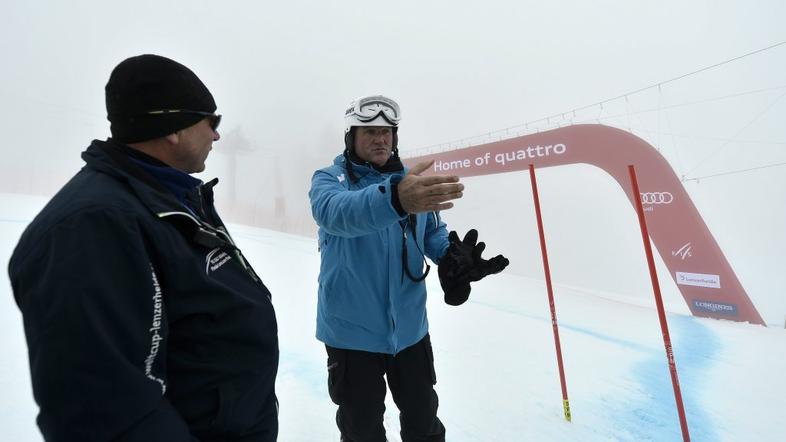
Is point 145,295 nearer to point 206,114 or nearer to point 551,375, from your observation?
point 206,114

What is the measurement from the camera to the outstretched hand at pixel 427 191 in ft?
3.36

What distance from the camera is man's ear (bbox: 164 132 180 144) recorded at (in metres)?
0.88

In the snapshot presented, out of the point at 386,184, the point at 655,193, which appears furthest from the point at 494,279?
the point at 386,184

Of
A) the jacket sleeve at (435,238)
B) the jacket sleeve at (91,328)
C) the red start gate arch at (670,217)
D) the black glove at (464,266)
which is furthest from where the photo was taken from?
the red start gate arch at (670,217)

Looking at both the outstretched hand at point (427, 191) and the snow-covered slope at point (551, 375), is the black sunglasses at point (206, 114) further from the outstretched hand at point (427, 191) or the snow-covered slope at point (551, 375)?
the snow-covered slope at point (551, 375)

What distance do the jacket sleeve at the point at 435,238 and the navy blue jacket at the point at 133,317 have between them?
1.08 m

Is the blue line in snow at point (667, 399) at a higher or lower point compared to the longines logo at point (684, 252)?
lower

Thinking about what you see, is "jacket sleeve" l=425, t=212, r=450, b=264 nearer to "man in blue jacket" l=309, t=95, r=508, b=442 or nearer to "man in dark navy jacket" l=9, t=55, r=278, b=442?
"man in blue jacket" l=309, t=95, r=508, b=442

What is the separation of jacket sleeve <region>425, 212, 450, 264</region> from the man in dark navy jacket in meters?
1.03

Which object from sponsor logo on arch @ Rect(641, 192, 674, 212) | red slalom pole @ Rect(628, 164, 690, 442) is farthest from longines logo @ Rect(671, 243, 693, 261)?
red slalom pole @ Rect(628, 164, 690, 442)

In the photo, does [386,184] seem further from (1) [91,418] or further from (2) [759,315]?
(2) [759,315]

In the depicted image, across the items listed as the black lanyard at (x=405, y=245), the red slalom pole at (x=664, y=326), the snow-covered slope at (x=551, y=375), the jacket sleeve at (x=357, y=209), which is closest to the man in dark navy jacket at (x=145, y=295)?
the jacket sleeve at (x=357, y=209)

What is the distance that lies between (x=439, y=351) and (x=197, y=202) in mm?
3230

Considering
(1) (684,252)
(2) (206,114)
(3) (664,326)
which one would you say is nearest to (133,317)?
(2) (206,114)
